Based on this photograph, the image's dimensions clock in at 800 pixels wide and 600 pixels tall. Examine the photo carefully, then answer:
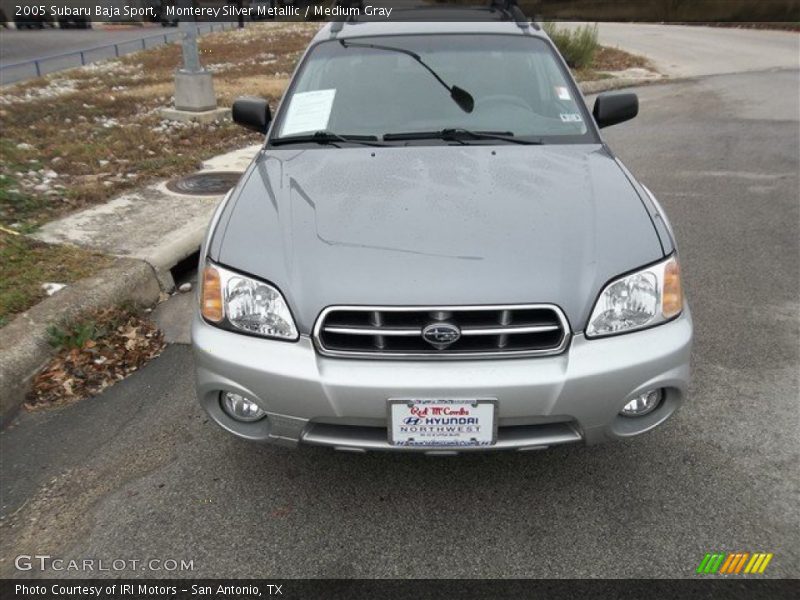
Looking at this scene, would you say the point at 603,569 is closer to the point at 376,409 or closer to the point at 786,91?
the point at 376,409

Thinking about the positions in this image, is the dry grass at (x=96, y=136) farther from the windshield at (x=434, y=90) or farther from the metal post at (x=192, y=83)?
the windshield at (x=434, y=90)

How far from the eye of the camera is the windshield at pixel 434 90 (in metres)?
3.25

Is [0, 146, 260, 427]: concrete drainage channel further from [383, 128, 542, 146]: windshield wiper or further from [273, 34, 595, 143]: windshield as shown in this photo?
[383, 128, 542, 146]: windshield wiper

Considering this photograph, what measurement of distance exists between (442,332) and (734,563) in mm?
1266

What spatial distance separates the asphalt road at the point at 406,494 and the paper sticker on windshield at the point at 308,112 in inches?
53.3

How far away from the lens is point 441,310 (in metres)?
2.11

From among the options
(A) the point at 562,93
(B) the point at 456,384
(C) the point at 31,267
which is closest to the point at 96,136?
(C) the point at 31,267

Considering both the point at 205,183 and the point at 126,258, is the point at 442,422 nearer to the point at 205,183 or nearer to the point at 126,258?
the point at 126,258

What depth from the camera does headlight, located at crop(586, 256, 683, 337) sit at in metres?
2.20

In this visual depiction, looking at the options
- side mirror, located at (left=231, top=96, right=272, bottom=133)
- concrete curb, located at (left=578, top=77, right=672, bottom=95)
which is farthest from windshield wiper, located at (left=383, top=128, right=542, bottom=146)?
concrete curb, located at (left=578, top=77, right=672, bottom=95)

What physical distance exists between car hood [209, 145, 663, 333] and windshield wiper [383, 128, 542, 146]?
15 cm
